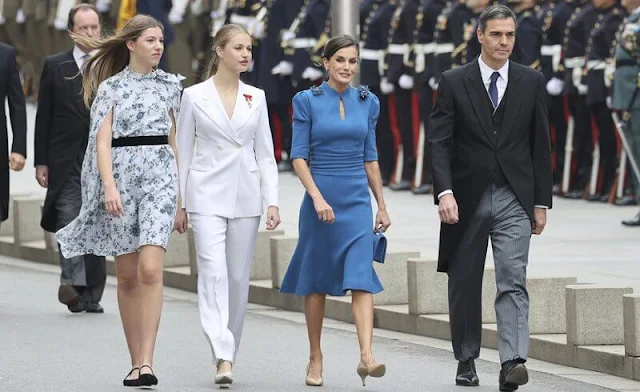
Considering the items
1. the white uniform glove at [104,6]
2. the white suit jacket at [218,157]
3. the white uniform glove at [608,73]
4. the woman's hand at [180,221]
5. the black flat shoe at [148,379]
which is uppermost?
the white uniform glove at [104,6]

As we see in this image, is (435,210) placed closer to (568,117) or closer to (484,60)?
(568,117)

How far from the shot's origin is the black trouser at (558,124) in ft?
71.5

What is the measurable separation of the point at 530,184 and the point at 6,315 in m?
4.51

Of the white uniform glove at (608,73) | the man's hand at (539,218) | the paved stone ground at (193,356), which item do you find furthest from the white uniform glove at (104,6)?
the man's hand at (539,218)

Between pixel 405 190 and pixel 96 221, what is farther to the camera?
pixel 405 190

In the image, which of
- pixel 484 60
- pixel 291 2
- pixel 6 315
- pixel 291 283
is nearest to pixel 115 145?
pixel 291 283

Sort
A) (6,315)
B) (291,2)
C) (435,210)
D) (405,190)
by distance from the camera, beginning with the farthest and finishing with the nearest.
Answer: (291,2)
(405,190)
(435,210)
(6,315)

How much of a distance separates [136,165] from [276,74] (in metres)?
14.9

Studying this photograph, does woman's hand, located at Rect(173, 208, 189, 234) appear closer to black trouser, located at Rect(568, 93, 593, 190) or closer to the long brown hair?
the long brown hair

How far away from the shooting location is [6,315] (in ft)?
46.4

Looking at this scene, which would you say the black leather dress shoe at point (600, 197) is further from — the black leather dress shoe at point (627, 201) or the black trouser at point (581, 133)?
the black leather dress shoe at point (627, 201)

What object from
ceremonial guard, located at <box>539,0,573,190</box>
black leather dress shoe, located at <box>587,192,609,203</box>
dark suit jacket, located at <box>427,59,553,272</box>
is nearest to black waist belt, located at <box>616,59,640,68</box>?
ceremonial guard, located at <box>539,0,573,190</box>

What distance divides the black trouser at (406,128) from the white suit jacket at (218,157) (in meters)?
12.3

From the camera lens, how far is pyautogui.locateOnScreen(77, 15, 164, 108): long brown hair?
36.0ft
